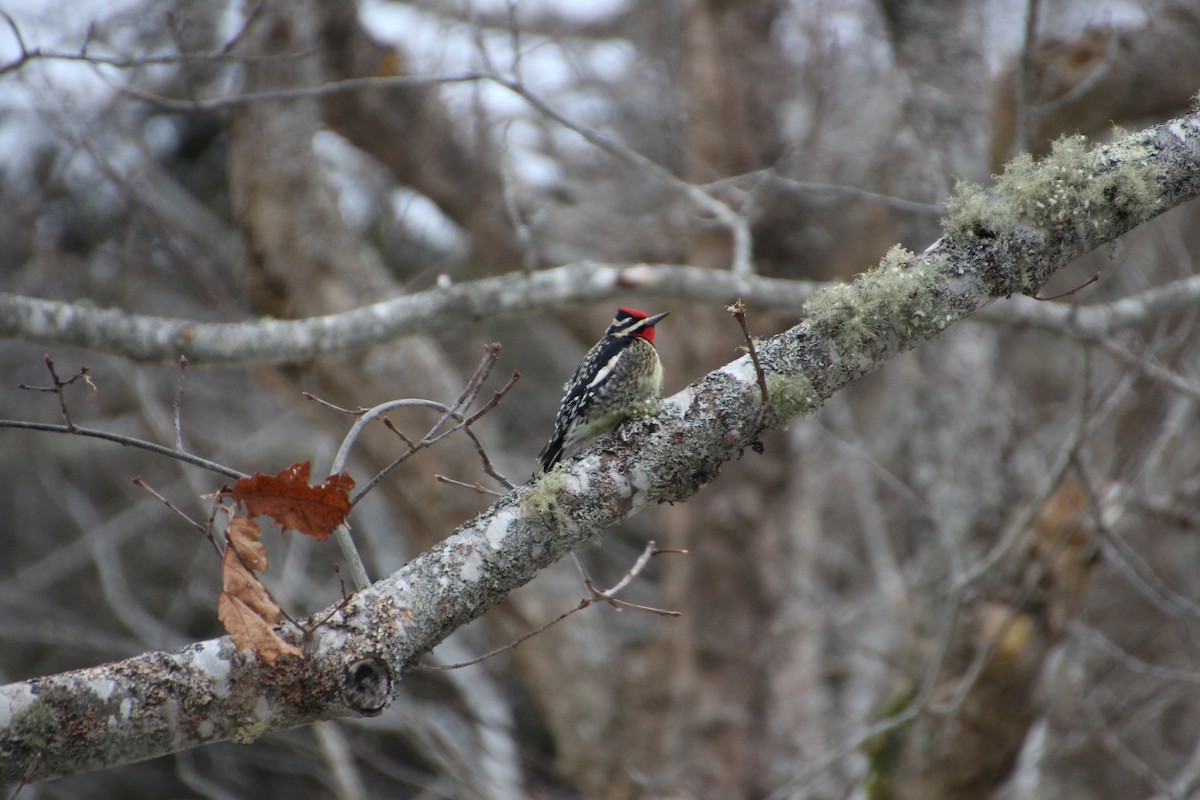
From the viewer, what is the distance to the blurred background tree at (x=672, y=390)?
4.64 m

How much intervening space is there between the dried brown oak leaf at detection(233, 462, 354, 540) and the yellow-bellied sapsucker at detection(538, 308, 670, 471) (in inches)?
51.4

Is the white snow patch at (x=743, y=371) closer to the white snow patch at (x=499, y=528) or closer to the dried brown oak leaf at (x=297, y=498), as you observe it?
the white snow patch at (x=499, y=528)

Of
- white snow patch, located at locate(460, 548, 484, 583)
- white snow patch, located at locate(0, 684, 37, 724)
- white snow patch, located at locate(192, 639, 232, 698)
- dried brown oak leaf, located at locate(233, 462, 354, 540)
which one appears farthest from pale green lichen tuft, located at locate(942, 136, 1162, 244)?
white snow patch, located at locate(0, 684, 37, 724)

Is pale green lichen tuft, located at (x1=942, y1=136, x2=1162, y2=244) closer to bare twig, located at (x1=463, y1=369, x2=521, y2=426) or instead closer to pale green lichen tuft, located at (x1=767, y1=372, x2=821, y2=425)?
pale green lichen tuft, located at (x1=767, y1=372, x2=821, y2=425)

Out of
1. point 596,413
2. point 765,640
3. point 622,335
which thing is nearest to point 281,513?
point 596,413

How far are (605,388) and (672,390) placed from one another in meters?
3.99

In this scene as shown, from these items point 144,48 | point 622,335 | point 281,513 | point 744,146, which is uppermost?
point 144,48

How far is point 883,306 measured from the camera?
2150 millimetres

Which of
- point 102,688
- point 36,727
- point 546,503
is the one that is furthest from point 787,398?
point 36,727

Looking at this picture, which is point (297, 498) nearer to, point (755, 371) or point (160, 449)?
point (160, 449)

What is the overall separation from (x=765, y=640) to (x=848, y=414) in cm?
203

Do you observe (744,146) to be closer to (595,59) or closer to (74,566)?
(595,59)

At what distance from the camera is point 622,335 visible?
148 inches

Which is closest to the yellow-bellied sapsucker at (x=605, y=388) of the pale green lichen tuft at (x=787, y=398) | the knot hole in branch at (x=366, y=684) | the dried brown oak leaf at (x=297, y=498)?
the pale green lichen tuft at (x=787, y=398)
